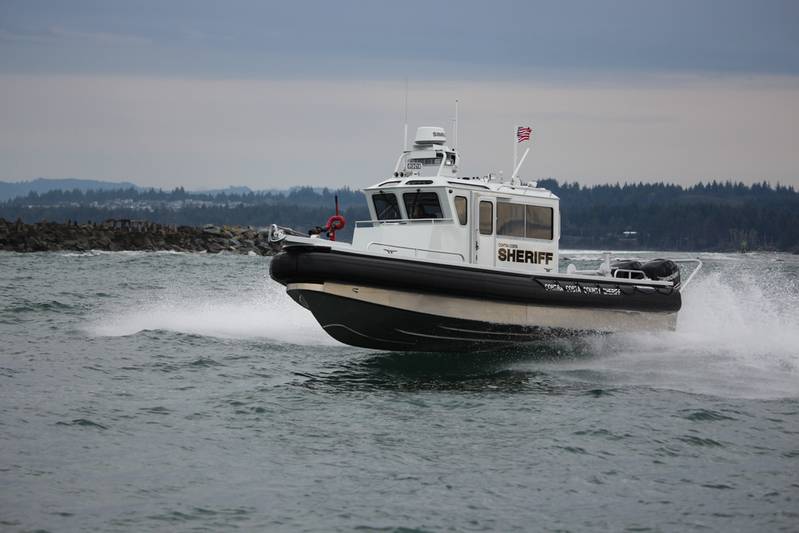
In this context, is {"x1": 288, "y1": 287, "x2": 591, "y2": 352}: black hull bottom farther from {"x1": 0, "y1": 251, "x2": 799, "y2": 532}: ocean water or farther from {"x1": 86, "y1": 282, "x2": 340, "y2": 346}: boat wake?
{"x1": 86, "y1": 282, "x2": 340, "y2": 346}: boat wake

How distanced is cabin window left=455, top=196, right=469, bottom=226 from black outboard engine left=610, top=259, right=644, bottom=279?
136 inches

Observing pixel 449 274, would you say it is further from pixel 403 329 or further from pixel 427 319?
pixel 403 329

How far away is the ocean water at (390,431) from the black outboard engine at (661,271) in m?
1.13

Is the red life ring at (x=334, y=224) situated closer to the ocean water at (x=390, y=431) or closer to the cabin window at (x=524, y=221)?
the ocean water at (x=390, y=431)

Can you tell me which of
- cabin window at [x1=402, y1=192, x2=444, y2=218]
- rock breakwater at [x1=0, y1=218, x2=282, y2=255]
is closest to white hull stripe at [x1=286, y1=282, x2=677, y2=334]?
cabin window at [x1=402, y1=192, x2=444, y2=218]

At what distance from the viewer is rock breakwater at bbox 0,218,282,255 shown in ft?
180

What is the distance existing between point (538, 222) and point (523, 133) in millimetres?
1540

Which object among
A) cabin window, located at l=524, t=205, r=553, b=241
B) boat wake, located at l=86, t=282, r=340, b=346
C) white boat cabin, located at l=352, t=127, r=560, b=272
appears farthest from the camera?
boat wake, located at l=86, t=282, r=340, b=346

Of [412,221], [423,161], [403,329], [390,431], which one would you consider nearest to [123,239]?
[423,161]

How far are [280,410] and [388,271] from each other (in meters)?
3.29

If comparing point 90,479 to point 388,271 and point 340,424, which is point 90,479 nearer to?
point 340,424

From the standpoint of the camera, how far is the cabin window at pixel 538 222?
16328 millimetres

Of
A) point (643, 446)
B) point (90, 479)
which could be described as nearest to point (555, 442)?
point (643, 446)

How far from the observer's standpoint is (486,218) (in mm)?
15875
